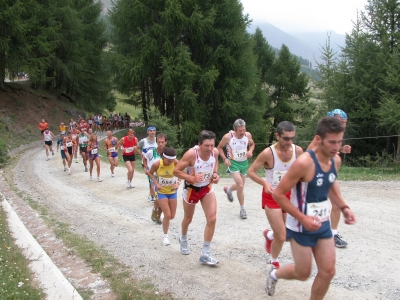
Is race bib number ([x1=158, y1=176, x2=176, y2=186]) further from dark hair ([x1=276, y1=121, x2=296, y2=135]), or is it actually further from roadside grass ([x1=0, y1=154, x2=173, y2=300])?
dark hair ([x1=276, y1=121, x2=296, y2=135])

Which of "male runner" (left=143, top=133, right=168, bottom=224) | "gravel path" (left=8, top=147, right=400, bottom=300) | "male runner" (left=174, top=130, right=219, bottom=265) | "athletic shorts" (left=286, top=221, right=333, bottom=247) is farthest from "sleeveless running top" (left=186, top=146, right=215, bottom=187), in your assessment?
"athletic shorts" (left=286, top=221, right=333, bottom=247)

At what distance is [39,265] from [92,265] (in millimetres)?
846

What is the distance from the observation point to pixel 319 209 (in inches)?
143

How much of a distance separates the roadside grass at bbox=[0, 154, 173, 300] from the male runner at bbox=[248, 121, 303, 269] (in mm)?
1655

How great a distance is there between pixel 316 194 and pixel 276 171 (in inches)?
64.8

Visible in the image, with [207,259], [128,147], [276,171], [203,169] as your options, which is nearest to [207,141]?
[203,169]

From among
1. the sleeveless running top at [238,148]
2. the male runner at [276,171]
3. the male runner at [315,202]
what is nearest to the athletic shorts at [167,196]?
the male runner at [276,171]

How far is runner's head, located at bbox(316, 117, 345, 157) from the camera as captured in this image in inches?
135

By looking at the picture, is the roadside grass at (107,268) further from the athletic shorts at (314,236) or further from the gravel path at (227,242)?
the athletic shorts at (314,236)

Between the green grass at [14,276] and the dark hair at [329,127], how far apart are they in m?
3.97

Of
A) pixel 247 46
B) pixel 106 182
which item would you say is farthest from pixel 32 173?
pixel 247 46

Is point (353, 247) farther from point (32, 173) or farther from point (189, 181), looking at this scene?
point (32, 173)

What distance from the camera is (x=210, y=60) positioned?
28.3 meters

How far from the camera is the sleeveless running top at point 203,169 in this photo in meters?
5.69
